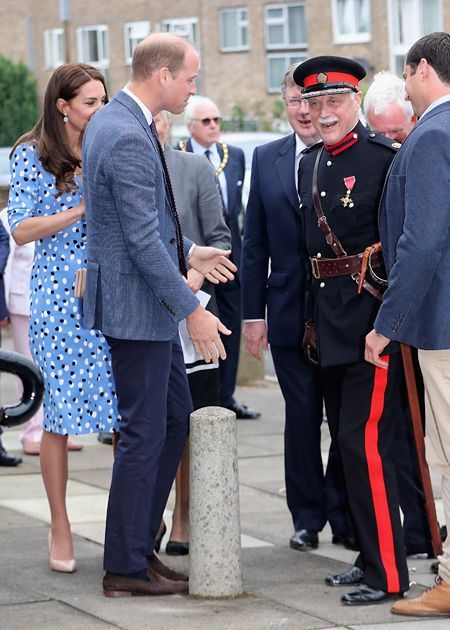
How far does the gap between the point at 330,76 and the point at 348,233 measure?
2.03ft

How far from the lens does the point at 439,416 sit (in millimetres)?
5367

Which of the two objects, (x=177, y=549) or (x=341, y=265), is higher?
(x=341, y=265)

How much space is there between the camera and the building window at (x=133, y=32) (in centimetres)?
5091

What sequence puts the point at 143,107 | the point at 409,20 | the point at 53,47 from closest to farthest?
the point at 143,107
the point at 409,20
the point at 53,47

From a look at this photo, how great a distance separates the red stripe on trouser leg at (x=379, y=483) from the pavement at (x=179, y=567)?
0.17m

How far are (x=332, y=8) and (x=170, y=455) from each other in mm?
42066

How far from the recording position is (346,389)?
5.75m

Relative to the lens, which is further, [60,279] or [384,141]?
[60,279]

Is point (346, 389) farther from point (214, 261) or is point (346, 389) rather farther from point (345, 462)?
point (214, 261)

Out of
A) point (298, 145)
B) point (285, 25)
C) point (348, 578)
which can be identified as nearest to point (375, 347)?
point (348, 578)

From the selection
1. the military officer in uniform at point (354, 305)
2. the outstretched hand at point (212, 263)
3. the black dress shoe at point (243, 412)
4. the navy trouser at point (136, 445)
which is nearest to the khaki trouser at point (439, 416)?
the military officer in uniform at point (354, 305)

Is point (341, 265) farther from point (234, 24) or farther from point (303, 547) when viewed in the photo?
point (234, 24)

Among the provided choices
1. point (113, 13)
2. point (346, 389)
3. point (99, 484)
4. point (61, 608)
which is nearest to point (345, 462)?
point (346, 389)

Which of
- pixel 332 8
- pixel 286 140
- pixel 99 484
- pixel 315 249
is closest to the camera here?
pixel 315 249
